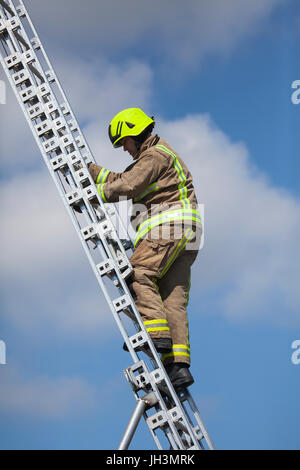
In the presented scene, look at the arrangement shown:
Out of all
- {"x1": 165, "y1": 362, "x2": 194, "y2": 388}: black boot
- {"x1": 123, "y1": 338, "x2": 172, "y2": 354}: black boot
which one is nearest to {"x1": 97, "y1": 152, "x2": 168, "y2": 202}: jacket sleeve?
{"x1": 123, "y1": 338, "x2": 172, "y2": 354}: black boot

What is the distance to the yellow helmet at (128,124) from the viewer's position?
7.06 meters

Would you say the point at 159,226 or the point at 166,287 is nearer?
the point at 159,226

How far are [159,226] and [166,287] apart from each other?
2.34 feet

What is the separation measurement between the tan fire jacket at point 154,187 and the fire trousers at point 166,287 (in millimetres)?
220

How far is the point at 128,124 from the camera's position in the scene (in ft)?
23.1

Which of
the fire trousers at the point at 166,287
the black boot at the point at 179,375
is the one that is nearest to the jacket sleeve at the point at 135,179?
the fire trousers at the point at 166,287

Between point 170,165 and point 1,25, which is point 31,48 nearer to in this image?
point 1,25

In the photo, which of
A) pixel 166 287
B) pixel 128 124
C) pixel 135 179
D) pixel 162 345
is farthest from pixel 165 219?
pixel 162 345

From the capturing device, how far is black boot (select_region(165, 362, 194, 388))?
6668mm

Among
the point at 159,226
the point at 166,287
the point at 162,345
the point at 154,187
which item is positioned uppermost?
the point at 154,187

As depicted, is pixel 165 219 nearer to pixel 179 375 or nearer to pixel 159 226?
pixel 159 226

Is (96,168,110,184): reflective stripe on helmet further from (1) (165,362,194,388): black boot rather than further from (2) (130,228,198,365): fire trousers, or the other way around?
(1) (165,362,194,388): black boot

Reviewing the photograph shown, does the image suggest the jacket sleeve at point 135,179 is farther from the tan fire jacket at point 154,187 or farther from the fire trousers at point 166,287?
the fire trousers at point 166,287
